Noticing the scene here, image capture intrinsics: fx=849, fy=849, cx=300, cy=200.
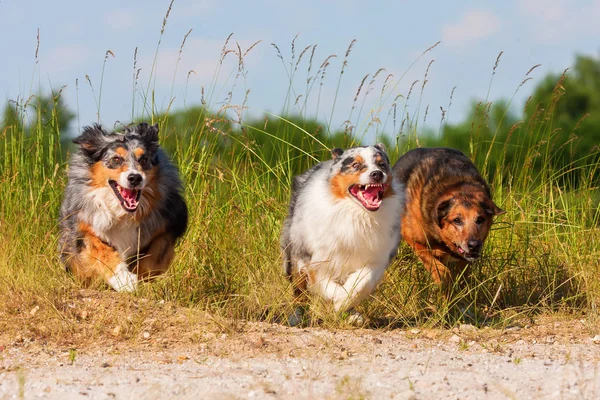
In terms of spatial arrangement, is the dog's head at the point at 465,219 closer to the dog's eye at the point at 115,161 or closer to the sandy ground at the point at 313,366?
the sandy ground at the point at 313,366

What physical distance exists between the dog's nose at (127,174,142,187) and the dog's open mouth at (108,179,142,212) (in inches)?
10.5

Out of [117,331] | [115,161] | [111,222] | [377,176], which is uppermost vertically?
[377,176]

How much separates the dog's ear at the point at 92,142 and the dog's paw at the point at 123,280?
1.00m

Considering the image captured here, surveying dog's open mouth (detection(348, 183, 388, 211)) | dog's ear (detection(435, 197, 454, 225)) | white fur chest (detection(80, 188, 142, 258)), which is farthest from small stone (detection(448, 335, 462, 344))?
white fur chest (detection(80, 188, 142, 258))

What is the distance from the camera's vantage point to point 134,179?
6.91 m

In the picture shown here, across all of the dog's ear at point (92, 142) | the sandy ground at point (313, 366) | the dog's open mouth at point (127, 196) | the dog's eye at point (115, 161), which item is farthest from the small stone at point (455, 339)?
A: the dog's ear at point (92, 142)

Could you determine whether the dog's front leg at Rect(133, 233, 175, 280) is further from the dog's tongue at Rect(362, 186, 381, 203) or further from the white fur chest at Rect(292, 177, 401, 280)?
the dog's tongue at Rect(362, 186, 381, 203)

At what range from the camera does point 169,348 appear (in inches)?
237

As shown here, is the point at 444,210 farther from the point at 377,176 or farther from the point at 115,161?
the point at 115,161

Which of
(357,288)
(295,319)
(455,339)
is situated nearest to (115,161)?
(295,319)

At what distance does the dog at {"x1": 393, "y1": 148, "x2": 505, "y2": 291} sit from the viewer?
8.05 m

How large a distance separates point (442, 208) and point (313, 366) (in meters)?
3.37

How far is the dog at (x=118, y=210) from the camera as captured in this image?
716cm

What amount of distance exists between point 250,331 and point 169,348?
609 millimetres
